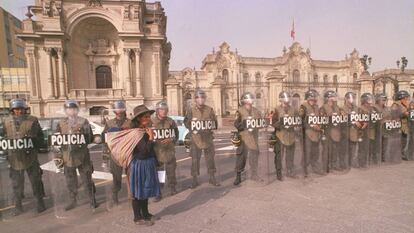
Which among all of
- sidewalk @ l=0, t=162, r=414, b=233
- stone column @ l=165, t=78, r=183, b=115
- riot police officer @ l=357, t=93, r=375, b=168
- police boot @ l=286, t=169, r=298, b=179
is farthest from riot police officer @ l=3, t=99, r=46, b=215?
stone column @ l=165, t=78, r=183, b=115

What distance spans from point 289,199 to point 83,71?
26.5m

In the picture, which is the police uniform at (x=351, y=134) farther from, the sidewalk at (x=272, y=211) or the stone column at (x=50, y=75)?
the stone column at (x=50, y=75)

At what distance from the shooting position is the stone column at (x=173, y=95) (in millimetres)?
19750

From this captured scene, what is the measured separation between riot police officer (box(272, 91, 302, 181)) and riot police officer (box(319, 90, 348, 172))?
853mm

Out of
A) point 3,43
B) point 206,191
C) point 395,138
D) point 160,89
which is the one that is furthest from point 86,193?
point 3,43

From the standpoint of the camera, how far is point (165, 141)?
468 centimetres

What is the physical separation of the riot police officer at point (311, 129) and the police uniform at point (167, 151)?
319 cm

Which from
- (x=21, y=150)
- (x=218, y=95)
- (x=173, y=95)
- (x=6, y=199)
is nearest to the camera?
(x=21, y=150)

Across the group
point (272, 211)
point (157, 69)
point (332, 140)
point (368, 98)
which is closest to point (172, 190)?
point (272, 211)

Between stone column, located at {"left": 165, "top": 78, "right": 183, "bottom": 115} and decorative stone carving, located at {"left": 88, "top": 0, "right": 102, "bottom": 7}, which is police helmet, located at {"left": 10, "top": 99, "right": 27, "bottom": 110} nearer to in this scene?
stone column, located at {"left": 165, "top": 78, "right": 183, "bottom": 115}

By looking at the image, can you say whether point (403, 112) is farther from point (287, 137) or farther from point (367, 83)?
point (367, 83)

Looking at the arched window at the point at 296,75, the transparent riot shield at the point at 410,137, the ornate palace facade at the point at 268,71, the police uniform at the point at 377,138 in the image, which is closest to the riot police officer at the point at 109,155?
the police uniform at the point at 377,138

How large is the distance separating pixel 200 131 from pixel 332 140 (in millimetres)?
3449

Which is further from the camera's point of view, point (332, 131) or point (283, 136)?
point (332, 131)
